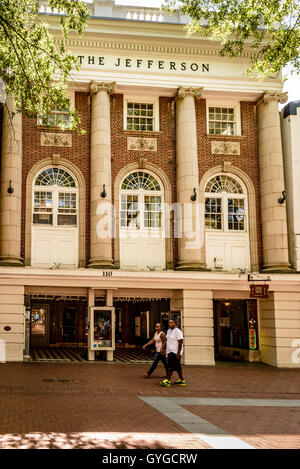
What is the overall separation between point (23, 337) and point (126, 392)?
7.06 m

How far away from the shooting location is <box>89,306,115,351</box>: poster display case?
18.8 metres

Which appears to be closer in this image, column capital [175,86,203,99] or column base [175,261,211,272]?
column base [175,261,211,272]

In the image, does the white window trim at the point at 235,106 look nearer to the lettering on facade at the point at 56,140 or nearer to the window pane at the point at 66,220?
the lettering on facade at the point at 56,140

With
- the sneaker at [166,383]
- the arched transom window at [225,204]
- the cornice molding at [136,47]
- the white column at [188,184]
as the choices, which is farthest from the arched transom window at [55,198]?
the sneaker at [166,383]

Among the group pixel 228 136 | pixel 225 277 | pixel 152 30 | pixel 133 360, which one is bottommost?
pixel 133 360

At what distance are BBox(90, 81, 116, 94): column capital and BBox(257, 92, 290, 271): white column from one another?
20.3 feet

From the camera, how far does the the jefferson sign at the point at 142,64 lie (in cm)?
2086

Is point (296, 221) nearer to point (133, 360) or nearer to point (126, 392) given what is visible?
point (133, 360)

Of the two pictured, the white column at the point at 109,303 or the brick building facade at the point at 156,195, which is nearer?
the white column at the point at 109,303

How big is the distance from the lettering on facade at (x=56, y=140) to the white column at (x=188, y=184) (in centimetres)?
433

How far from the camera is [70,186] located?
20594mm

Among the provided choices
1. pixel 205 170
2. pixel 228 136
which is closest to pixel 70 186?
pixel 205 170

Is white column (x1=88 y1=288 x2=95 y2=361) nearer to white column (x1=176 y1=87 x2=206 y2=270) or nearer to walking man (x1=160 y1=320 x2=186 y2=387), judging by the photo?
white column (x1=176 y1=87 x2=206 y2=270)

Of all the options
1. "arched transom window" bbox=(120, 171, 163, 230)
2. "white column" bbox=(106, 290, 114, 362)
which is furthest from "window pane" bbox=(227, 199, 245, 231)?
"white column" bbox=(106, 290, 114, 362)
